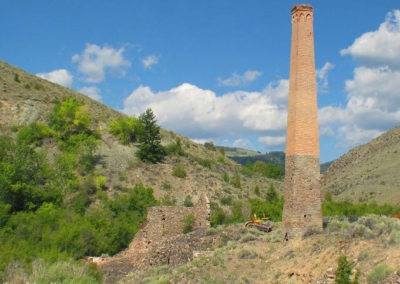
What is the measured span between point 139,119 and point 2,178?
2166cm

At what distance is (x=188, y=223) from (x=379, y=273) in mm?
14861

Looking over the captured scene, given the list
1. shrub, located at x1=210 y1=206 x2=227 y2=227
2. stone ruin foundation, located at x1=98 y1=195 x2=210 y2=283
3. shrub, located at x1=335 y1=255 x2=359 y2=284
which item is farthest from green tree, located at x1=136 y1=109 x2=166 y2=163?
shrub, located at x1=335 y1=255 x2=359 y2=284

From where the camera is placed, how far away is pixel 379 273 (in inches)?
491

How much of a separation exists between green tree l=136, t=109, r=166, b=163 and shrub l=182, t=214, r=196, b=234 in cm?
2583

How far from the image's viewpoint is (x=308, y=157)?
1825 cm

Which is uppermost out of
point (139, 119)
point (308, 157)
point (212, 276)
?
point (139, 119)

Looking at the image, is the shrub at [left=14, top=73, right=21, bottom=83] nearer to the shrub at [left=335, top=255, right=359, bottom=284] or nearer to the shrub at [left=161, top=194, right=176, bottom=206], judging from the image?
the shrub at [left=161, top=194, right=176, bottom=206]

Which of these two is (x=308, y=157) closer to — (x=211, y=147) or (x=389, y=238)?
(x=389, y=238)

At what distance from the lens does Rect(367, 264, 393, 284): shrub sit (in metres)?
12.3

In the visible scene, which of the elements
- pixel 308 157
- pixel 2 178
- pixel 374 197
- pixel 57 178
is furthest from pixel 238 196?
pixel 308 157

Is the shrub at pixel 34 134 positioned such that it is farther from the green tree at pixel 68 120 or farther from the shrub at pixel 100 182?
the shrub at pixel 100 182

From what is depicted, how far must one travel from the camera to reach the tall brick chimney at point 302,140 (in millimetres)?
18000

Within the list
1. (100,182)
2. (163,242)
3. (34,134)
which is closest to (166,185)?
(100,182)

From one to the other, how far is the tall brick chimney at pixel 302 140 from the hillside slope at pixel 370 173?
31447 mm
